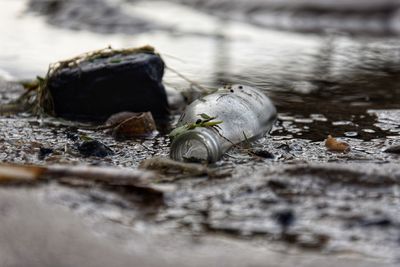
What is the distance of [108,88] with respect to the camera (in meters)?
3.41

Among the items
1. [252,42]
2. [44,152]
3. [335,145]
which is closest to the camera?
[44,152]

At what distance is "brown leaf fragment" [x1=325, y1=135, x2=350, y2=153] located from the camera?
8.98ft

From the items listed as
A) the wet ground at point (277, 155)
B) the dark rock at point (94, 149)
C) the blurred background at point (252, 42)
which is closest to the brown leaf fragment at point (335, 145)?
the wet ground at point (277, 155)

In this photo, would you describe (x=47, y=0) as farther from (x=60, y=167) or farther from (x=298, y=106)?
(x=60, y=167)

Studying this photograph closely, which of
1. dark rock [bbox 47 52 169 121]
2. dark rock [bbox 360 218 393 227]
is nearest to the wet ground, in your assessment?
dark rock [bbox 360 218 393 227]

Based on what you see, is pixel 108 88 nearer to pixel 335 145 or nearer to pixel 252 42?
pixel 335 145

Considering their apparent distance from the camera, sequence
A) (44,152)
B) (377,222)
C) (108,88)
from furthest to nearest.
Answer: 1. (108,88)
2. (44,152)
3. (377,222)

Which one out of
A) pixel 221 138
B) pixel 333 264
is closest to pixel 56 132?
pixel 221 138

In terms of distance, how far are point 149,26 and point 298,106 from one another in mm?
3108

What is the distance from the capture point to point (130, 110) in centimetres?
341

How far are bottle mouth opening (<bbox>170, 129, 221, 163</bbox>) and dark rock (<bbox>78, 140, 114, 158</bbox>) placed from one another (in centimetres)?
31

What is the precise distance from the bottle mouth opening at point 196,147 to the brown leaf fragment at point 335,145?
518mm

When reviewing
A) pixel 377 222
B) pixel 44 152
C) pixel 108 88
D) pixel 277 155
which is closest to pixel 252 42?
pixel 108 88

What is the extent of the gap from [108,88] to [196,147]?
3.52ft
